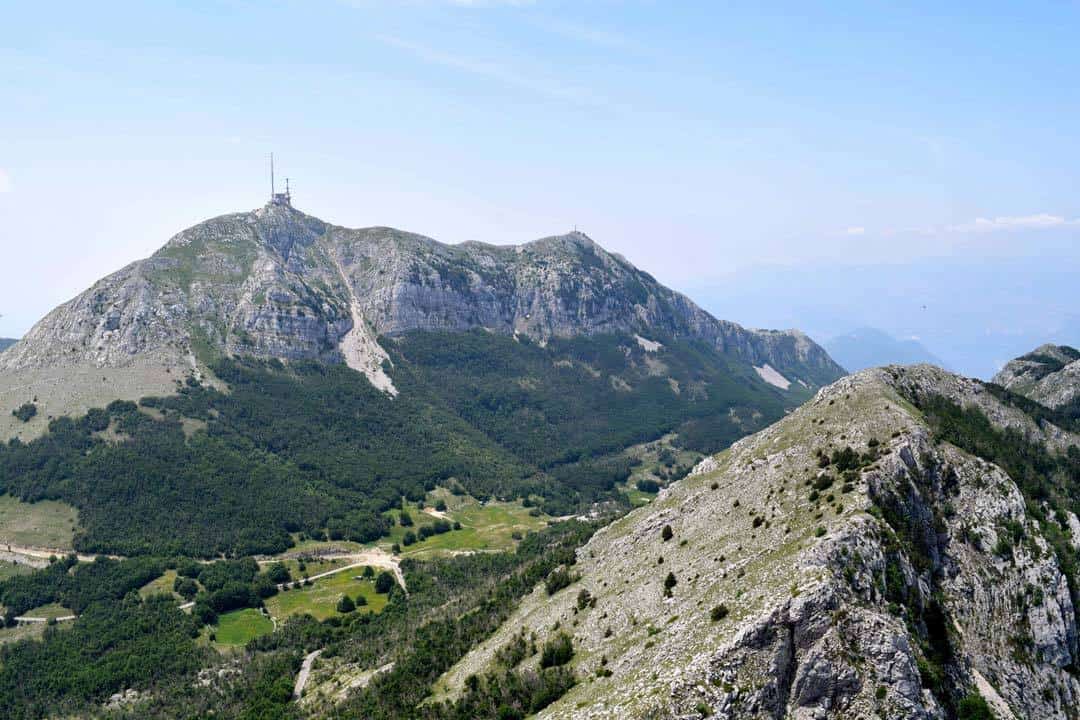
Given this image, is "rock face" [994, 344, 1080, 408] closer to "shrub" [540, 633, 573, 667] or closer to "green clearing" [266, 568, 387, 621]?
"shrub" [540, 633, 573, 667]

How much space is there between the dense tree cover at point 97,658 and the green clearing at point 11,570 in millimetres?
28487

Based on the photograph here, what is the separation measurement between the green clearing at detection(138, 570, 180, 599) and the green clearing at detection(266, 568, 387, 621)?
80.5 feet

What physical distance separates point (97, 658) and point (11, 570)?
186 feet

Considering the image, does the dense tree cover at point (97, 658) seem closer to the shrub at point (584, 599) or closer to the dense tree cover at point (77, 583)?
the dense tree cover at point (77, 583)

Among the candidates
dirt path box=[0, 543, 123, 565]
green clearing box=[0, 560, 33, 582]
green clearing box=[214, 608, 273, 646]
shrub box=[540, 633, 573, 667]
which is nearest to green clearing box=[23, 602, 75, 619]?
green clearing box=[0, 560, 33, 582]

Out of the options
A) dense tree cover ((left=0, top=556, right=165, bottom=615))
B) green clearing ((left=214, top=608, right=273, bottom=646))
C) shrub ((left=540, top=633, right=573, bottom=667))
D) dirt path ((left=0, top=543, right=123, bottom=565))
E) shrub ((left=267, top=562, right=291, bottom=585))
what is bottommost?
green clearing ((left=214, top=608, right=273, bottom=646))

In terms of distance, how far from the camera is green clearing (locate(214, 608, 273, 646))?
520ft

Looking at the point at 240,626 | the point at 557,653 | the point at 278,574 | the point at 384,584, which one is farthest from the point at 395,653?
the point at 278,574

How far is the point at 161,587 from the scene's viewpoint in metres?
179

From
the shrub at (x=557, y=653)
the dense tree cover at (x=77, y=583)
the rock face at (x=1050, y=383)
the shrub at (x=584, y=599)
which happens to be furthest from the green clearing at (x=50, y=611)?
the rock face at (x=1050, y=383)

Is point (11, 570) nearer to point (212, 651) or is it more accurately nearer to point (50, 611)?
point (50, 611)

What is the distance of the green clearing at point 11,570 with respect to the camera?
582 feet

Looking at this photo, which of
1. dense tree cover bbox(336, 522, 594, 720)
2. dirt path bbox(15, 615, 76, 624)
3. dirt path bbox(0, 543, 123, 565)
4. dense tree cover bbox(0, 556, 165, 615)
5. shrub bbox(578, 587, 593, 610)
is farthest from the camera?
dirt path bbox(0, 543, 123, 565)

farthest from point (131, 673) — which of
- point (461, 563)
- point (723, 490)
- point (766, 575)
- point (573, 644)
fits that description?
point (766, 575)
